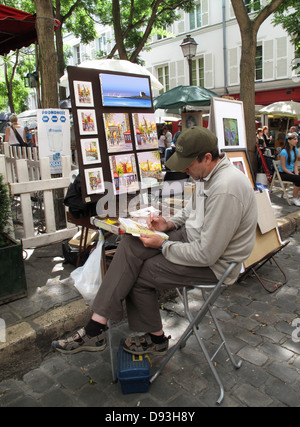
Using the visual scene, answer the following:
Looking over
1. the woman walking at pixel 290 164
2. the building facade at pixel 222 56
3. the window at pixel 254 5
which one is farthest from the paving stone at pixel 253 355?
the building facade at pixel 222 56

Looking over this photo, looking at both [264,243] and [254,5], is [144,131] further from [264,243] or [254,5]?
[254,5]

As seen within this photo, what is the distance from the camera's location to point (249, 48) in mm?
6719

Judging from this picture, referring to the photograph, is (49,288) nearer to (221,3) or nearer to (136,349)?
(136,349)

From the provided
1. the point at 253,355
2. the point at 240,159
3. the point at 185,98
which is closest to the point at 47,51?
the point at 240,159

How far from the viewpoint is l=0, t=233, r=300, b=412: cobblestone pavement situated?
2078mm

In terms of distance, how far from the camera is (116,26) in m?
9.26

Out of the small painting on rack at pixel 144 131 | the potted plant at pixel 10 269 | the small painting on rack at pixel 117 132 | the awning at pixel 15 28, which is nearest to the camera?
the potted plant at pixel 10 269

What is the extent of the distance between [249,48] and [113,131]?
4.76 meters

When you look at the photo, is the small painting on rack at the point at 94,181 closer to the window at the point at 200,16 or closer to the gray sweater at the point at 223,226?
the gray sweater at the point at 223,226

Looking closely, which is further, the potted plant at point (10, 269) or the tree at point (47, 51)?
the tree at point (47, 51)

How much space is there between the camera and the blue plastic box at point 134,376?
2.09 m

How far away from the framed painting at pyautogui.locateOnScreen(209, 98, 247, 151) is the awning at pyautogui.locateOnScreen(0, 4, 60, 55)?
2.78m

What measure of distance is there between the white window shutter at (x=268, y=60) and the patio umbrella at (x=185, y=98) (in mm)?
10170
